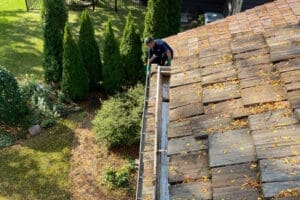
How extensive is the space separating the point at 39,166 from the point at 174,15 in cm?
697

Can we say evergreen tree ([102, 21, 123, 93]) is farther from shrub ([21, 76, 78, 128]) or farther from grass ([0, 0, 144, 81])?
grass ([0, 0, 144, 81])

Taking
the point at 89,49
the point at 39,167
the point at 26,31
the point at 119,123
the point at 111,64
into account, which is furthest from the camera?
the point at 26,31

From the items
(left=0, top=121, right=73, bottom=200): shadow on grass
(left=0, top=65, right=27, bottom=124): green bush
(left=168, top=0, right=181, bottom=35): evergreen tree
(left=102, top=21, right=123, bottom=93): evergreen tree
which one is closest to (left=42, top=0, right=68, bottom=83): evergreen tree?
(left=102, top=21, right=123, bottom=93): evergreen tree

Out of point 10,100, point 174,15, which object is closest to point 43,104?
point 10,100

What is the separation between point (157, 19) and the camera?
1177cm

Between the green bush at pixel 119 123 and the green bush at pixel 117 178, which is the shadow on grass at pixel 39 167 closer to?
the green bush at pixel 117 178

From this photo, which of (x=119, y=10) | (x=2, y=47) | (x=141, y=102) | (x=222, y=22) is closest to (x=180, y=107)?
(x=222, y=22)

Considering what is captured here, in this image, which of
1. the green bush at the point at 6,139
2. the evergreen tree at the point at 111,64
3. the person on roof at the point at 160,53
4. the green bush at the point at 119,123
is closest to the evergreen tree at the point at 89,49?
the evergreen tree at the point at 111,64

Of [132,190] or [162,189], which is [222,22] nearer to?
[162,189]

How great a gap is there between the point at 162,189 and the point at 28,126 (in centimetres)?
799

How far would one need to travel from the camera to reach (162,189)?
3760 mm

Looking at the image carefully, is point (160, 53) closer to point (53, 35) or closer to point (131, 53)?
point (131, 53)

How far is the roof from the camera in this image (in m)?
2.67

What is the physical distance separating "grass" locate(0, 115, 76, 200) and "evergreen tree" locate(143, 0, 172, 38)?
394 centimetres
